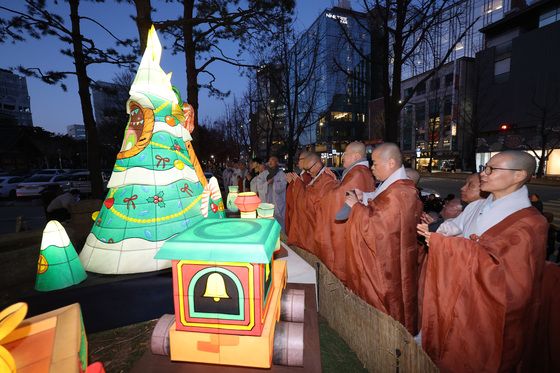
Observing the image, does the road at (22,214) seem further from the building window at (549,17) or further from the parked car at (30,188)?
the building window at (549,17)

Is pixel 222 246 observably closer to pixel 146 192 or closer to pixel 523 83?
pixel 146 192

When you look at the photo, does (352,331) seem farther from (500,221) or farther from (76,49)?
(76,49)

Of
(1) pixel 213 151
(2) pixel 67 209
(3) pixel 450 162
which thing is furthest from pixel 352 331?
(3) pixel 450 162

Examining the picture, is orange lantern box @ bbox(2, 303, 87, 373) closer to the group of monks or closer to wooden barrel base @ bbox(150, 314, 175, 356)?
wooden barrel base @ bbox(150, 314, 175, 356)

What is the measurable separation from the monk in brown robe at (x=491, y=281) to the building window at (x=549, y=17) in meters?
37.1

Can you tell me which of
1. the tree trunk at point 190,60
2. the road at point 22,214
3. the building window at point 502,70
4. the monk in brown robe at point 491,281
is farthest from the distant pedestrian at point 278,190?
the building window at point 502,70

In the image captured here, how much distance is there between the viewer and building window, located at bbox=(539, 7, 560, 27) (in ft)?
83.4

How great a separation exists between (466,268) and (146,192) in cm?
434

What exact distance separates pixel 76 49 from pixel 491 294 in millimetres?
11046

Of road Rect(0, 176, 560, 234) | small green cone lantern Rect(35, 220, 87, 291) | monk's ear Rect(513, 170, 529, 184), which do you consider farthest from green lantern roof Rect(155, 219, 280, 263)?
road Rect(0, 176, 560, 234)

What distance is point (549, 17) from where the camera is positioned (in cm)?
2612

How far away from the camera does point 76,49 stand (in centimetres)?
808

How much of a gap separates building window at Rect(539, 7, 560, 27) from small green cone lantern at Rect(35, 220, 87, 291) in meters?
40.0

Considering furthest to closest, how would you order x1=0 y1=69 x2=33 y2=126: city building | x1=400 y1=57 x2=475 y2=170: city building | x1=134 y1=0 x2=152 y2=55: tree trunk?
x1=0 y1=69 x2=33 y2=126: city building → x1=400 y1=57 x2=475 y2=170: city building → x1=134 y1=0 x2=152 y2=55: tree trunk
